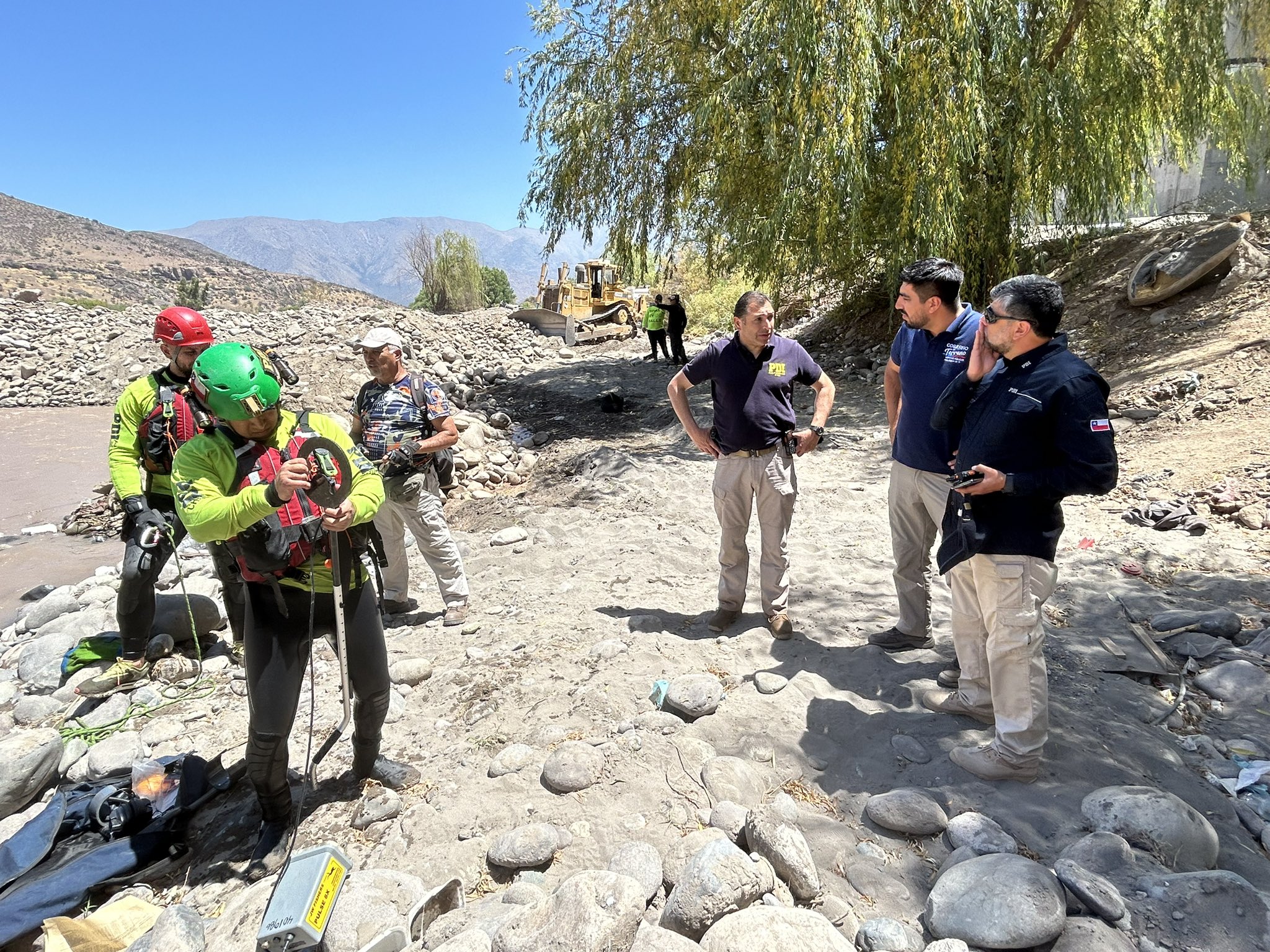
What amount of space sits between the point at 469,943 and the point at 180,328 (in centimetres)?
314

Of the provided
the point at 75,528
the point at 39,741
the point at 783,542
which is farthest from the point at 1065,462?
the point at 75,528

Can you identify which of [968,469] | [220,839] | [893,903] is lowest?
[220,839]

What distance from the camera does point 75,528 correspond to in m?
8.62

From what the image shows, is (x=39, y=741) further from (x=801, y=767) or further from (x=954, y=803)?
(x=954, y=803)

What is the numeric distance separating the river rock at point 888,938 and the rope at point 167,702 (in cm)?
364

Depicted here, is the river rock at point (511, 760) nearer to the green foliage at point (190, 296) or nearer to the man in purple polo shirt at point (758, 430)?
the man in purple polo shirt at point (758, 430)

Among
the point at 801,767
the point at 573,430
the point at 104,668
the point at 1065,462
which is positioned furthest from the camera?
the point at 573,430

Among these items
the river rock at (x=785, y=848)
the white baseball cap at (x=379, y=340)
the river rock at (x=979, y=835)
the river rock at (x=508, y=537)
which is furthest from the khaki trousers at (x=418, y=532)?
the river rock at (x=979, y=835)

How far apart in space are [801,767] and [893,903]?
711 mm

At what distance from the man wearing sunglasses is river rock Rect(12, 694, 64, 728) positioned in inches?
184

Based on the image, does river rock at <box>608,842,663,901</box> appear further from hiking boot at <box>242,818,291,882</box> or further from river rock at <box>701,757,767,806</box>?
hiking boot at <box>242,818,291,882</box>

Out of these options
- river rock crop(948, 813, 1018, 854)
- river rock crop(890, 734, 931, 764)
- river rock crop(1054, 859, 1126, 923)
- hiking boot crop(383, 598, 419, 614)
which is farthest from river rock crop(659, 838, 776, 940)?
hiking boot crop(383, 598, 419, 614)

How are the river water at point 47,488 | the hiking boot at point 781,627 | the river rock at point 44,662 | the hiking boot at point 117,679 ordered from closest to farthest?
the hiking boot at point 781,627
the hiking boot at point 117,679
the river rock at point 44,662
the river water at point 47,488

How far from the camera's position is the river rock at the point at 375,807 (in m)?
2.85
